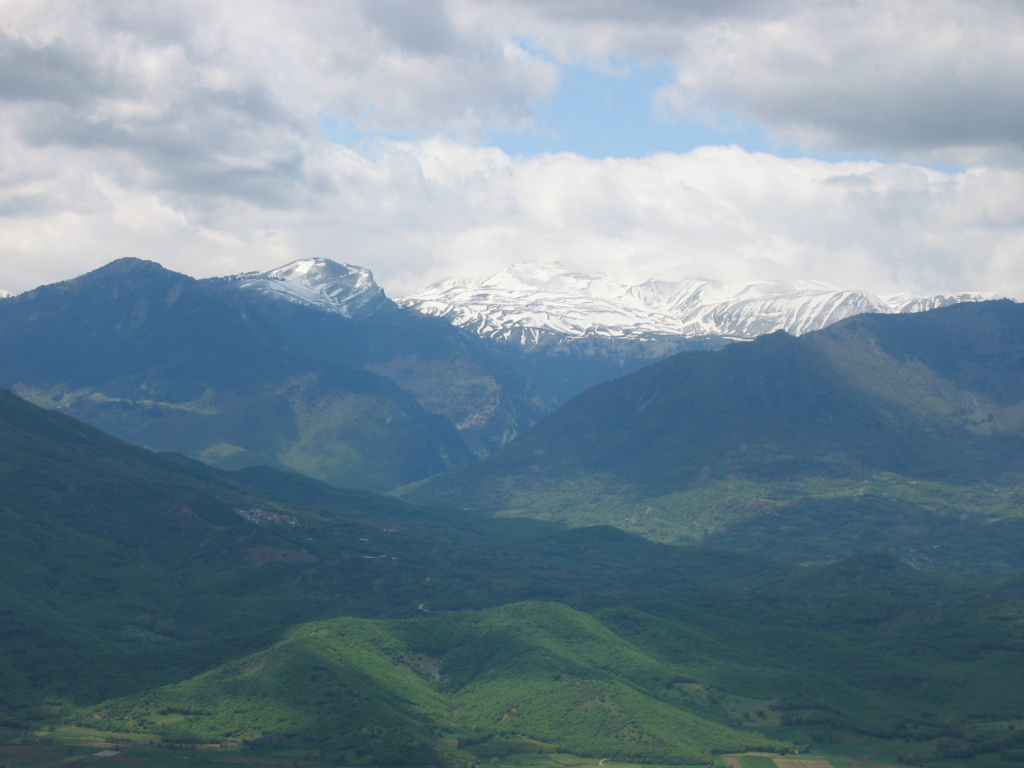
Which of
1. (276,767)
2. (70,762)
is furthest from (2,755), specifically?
(276,767)

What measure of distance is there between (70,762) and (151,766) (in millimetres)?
11389

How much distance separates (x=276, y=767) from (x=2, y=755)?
1506 inches

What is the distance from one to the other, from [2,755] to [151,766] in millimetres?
21356

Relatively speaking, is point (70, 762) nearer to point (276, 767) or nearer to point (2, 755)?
point (2, 755)

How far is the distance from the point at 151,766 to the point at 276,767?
17.2 metres

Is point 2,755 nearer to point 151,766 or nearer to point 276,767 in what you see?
point 151,766

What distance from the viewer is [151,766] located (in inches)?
7731

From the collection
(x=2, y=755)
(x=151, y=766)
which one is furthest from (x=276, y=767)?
(x=2, y=755)

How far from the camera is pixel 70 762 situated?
19662 centimetres

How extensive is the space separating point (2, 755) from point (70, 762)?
32.8ft

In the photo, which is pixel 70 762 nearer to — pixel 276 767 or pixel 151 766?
pixel 151 766

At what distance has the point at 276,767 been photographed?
656 ft
